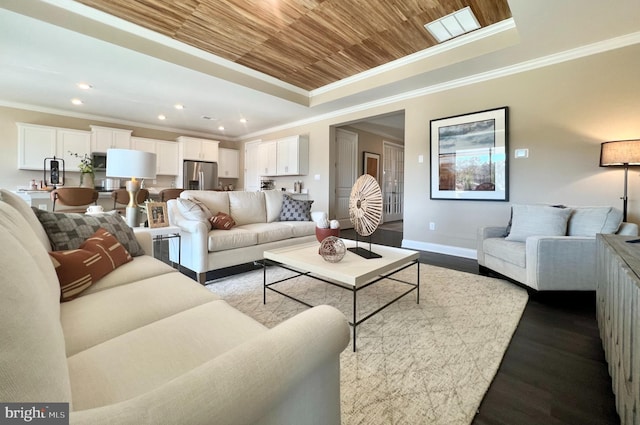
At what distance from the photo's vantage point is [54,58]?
321 cm

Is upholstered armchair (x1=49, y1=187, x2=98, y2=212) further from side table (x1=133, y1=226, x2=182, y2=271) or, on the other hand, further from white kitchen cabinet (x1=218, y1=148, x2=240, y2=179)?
white kitchen cabinet (x1=218, y1=148, x2=240, y2=179)

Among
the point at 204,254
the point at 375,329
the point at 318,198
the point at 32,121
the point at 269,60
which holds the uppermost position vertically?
the point at 269,60

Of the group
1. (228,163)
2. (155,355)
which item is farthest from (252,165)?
(155,355)

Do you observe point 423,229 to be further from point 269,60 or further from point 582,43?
point 269,60

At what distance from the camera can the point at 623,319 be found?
0.97 metres

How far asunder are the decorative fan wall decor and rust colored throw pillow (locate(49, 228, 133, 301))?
1575 millimetres

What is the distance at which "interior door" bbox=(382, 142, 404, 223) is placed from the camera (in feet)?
24.5

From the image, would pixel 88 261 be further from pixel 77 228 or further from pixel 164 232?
pixel 164 232

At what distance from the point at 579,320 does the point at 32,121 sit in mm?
8373

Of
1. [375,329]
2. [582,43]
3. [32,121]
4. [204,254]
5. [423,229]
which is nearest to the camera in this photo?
[375,329]

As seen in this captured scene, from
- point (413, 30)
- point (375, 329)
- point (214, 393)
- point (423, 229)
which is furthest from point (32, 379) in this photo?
point (423, 229)

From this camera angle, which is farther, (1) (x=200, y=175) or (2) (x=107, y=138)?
(1) (x=200, y=175)

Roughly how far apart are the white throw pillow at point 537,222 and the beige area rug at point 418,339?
0.54 m

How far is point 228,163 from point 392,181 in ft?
15.6
